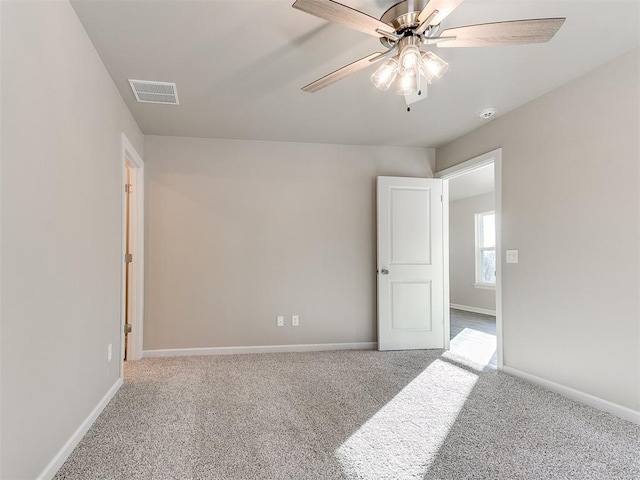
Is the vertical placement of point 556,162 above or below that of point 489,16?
below

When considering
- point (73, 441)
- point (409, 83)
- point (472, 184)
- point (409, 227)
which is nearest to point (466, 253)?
point (472, 184)

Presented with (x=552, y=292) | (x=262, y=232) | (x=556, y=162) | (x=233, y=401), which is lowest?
(x=233, y=401)

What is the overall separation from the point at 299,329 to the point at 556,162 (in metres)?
2.89

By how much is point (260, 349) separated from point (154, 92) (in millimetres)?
2685

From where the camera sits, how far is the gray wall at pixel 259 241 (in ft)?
13.3

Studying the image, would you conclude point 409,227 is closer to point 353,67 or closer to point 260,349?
point 260,349

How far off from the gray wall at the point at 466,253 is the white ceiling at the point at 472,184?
205 mm

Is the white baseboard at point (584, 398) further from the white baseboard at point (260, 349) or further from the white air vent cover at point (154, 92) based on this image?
the white air vent cover at point (154, 92)

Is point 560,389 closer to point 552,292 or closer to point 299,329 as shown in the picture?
point 552,292

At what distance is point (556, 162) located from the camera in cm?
297

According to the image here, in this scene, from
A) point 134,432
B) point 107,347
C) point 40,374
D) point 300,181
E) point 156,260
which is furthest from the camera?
point 300,181

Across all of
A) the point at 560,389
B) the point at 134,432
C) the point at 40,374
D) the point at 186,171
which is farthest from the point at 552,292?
the point at 186,171

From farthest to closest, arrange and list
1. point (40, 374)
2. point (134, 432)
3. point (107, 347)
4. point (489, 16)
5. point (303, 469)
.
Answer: point (107, 347) < point (134, 432) < point (489, 16) < point (303, 469) < point (40, 374)

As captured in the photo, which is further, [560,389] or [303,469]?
[560,389]
